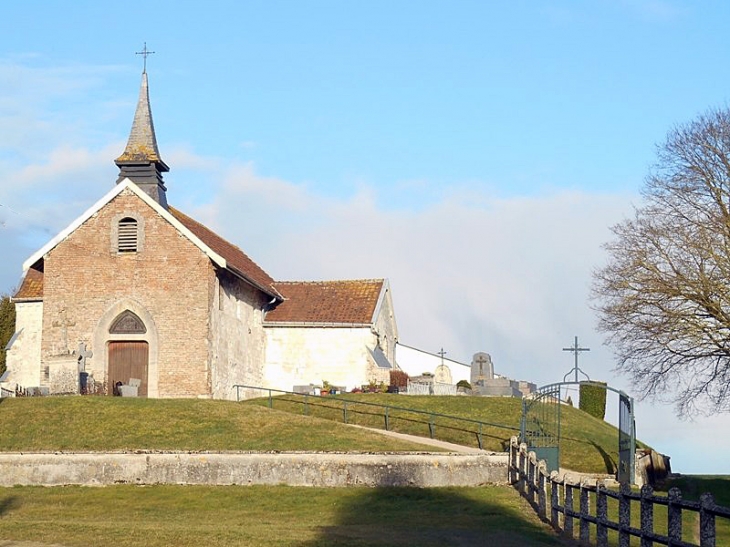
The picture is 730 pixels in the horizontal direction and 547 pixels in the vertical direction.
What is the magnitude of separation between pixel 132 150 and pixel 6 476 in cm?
2034

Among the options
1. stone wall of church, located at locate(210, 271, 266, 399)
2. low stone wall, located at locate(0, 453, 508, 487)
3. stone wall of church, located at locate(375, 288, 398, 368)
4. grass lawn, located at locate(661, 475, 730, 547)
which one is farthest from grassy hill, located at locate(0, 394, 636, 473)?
stone wall of church, located at locate(375, 288, 398, 368)

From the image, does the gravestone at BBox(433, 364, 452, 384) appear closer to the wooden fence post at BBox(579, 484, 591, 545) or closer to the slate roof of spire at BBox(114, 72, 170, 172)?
the slate roof of spire at BBox(114, 72, 170, 172)

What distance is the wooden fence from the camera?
12352 millimetres

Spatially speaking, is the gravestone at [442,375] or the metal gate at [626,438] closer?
the metal gate at [626,438]

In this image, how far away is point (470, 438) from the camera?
32562 mm

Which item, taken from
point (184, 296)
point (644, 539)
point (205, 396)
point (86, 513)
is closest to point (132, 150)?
point (184, 296)

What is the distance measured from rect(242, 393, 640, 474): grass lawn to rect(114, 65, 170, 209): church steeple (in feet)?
33.4

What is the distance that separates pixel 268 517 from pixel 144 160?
80.5 ft

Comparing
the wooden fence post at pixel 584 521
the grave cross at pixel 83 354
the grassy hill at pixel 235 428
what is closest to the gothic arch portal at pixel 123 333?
the grave cross at pixel 83 354

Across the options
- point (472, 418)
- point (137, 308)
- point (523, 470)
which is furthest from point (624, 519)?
point (137, 308)

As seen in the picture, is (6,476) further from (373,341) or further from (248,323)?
(373,341)

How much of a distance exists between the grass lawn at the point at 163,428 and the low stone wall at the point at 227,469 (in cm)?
117

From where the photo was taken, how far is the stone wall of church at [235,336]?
1533 inches

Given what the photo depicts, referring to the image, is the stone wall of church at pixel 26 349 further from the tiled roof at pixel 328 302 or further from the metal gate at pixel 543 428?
the metal gate at pixel 543 428
